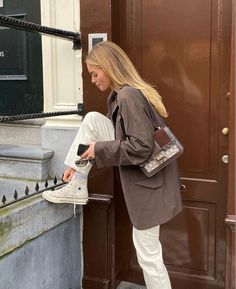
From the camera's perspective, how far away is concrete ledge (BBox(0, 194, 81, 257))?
9.18ft

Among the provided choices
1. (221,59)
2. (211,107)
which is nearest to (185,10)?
(221,59)

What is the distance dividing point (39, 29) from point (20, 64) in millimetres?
733

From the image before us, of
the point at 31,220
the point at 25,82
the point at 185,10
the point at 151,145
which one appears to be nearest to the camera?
the point at 151,145

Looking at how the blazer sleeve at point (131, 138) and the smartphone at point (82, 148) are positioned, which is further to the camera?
the smartphone at point (82, 148)

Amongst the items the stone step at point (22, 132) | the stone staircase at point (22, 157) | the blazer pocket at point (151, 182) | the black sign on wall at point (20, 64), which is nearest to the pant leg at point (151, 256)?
the blazer pocket at point (151, 182)

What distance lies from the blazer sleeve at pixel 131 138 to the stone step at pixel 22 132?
1.16 metres

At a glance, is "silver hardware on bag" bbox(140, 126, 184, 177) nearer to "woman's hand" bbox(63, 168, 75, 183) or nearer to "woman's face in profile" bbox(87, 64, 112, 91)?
"woman's face in profile" bbox(87, 64, 112, 91)

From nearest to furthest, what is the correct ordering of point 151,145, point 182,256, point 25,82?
point 151,145 → point 182,256 → point 25,82

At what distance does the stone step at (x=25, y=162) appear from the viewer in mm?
3541

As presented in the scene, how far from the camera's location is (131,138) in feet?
8.52

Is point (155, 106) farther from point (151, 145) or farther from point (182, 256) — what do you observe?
point (182, 256)

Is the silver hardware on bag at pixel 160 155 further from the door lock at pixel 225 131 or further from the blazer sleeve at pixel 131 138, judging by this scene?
the door lock at pixel 225 131

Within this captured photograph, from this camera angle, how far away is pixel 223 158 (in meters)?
3.28

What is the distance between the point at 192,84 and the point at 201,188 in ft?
2.49
